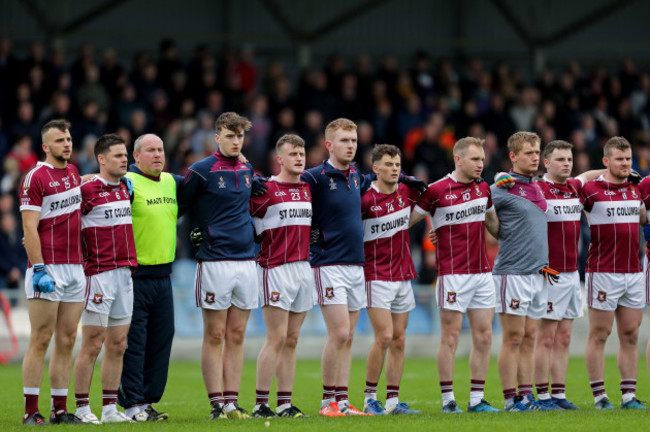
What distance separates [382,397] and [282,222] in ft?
10.3

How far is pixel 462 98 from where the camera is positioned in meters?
25.4

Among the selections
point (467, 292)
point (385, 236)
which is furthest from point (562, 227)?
point (385, 236)

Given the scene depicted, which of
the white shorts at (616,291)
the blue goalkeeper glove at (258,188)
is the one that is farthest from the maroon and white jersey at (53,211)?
the white shorts at (616,291)

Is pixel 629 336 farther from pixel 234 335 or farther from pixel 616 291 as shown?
pixel 234 335

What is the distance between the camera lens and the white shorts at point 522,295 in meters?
11.5

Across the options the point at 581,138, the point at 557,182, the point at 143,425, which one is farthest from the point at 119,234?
the point at 581,138

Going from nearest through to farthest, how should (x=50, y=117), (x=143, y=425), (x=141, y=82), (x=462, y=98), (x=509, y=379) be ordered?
(x=143, y=425), (x=509, y=379), (x=50, y=117), (x=141, y=82), (x=462, y=98)

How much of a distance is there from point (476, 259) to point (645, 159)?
41.5 feet

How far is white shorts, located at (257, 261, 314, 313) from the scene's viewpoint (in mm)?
11031

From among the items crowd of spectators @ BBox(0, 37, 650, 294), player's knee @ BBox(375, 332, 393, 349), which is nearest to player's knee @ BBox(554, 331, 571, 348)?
player's knee @ BBox(375, 332, 393, 349)

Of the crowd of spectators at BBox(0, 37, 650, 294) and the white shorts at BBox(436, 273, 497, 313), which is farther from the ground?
the crowd of spectators at BBox(0, 37, 650, 294)

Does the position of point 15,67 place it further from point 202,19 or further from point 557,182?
point 557,182

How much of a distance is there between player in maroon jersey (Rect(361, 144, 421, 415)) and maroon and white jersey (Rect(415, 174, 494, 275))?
1.17 feet

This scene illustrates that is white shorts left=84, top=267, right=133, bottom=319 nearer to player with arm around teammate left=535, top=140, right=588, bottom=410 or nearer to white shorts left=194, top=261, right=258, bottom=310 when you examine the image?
white shorts left=194, top=261, right=258, bottom=310
